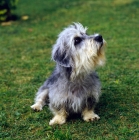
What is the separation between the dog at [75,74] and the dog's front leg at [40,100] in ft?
1.62

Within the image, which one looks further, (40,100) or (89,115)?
(40,100)

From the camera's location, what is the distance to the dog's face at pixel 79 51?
5305mm

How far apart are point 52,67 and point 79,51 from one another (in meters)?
3.53

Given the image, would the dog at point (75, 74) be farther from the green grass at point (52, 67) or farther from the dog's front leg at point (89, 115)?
the green grass at point (52, 67)

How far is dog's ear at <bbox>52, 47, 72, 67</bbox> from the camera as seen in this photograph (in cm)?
540

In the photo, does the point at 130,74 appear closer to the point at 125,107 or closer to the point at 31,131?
the point at 125,107

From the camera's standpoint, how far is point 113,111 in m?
6.03

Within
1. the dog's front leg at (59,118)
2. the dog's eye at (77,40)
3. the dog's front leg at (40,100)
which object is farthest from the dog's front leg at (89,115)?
the dog's eye at (77,40)

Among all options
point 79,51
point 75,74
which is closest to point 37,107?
point 75,74

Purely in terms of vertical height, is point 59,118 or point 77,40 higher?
point 77,40

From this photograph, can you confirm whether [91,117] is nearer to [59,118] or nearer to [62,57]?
[59,118]

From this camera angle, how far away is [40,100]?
638cm

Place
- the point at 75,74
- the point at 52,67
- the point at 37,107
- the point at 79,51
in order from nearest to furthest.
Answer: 1. the point at 79,51
2. the point at 75,74
3. the point at 37,107
4. the point at 52,67

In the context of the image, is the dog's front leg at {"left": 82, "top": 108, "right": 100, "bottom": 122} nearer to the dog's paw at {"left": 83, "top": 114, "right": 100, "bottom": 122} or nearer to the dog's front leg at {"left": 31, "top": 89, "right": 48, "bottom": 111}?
the dog's paw at {"left": 83, "top": 114, "right": 100, "bottom": 122}
